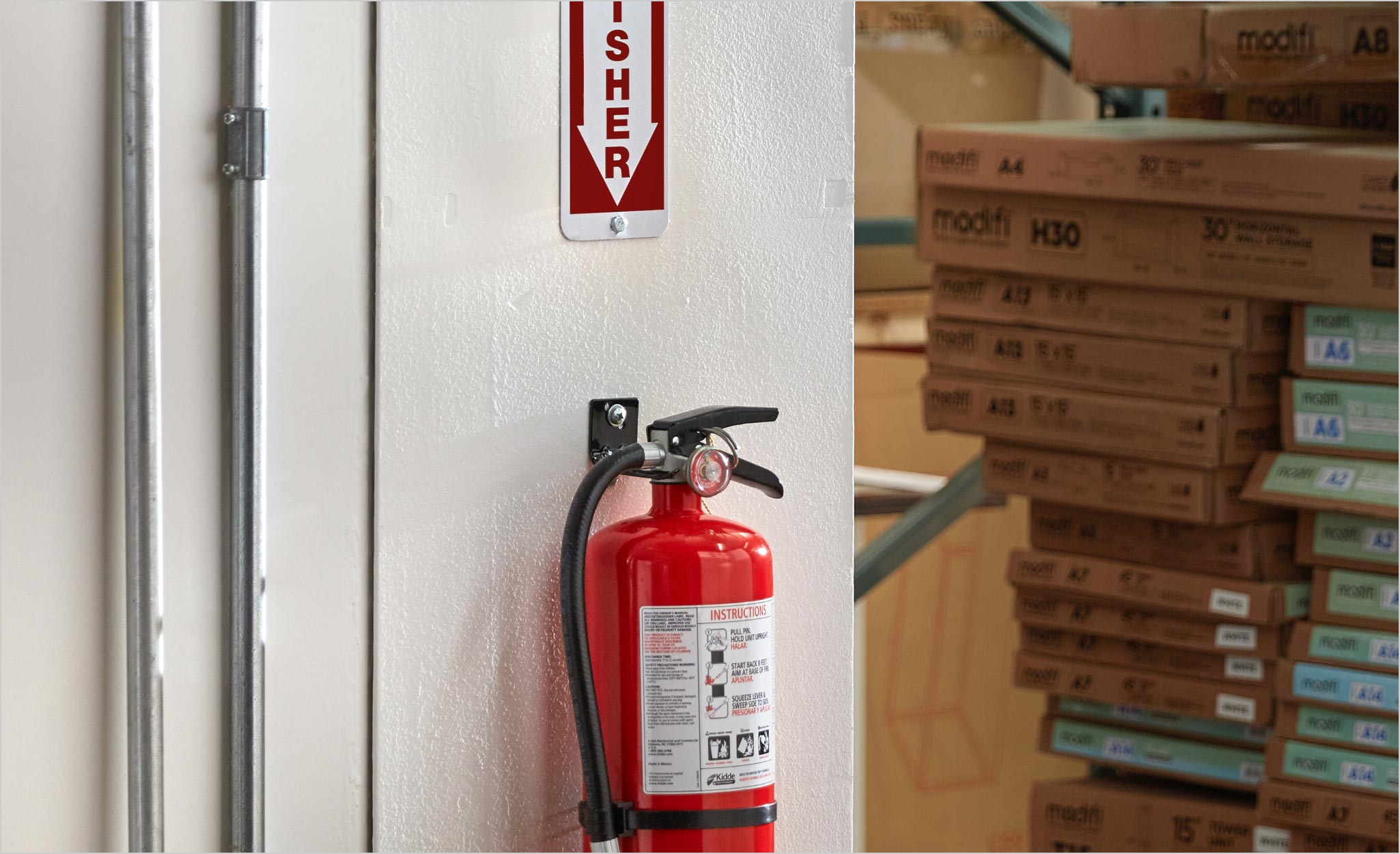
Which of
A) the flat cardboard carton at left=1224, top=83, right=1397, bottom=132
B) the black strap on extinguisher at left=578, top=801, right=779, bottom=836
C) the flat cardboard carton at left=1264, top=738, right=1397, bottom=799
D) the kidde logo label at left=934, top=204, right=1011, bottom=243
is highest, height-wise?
the flat cardboard carton at left=1224, top=83, right=1397, bottom=132

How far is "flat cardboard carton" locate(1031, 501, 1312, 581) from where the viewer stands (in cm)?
233

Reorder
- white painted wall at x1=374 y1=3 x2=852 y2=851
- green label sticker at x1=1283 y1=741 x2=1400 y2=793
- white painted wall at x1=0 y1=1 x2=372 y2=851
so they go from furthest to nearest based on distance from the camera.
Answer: green label sticker at x1=1283 y1=741 x2=1400 y2=793
white painted wall at x1=374 y1=3 x2=852 y2=851
white painted wall at x1=0 y1=1 x2=372 y2=851

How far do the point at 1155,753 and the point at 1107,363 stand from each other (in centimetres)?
68

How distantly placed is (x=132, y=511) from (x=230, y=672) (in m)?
0.14

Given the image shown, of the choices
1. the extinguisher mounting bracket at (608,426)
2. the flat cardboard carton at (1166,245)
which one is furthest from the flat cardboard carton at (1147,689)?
the extinguisher mounting bracket at (608,426)

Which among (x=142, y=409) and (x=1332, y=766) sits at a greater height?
(x=142, y=409)

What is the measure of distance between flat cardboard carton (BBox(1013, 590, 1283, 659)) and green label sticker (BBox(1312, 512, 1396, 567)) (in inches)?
6.6

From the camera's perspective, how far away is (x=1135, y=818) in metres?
2.47

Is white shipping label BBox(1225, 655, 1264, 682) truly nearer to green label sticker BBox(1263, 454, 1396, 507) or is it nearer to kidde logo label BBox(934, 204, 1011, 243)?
green label sticker BBox(1263, 454, 1396, 507)

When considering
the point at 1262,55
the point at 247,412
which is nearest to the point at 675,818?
the point at 247,412

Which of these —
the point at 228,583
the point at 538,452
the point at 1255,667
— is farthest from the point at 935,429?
the point at 228,583

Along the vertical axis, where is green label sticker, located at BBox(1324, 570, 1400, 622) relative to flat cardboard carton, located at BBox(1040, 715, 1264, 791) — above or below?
above

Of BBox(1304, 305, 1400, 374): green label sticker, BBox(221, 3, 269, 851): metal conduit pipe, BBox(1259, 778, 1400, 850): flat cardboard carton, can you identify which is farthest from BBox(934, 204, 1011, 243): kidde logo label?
BBox(221, 3, 269, 851): metal conduit pipe

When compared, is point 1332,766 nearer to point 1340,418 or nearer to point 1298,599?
point 1298,599
